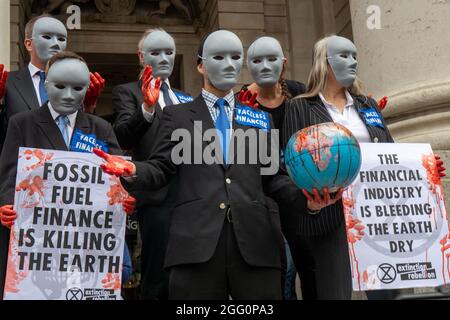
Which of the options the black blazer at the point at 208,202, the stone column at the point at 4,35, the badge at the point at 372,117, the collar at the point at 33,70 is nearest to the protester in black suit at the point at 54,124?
the black blazer at the point at 208,202

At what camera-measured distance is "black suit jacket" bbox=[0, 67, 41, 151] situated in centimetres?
589

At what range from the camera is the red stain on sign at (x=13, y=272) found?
4852 mm

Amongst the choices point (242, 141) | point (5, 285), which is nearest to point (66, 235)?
point (5, 285)

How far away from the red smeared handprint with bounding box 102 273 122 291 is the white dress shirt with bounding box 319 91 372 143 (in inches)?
79.3

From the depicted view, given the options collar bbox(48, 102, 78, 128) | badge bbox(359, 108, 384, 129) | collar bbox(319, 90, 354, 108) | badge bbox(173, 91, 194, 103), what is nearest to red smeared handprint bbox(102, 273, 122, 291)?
collar bbox(48, 102, 78, 128)

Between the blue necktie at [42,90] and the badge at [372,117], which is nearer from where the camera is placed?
the badge at [372,117]

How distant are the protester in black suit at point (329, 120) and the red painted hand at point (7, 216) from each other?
6.43 ft

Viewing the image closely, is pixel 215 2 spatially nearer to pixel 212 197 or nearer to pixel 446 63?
pixel 446 63

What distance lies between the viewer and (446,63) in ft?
25.5

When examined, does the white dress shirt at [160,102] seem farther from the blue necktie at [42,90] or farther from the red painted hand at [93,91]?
the blue necktie at [42,90]

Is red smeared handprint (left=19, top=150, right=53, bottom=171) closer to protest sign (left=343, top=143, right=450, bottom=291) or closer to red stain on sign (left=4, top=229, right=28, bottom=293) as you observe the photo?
red stain on sign (left=4, top=229, right=28, bottom=293)

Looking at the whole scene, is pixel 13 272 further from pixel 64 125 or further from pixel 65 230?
pixel 64 125

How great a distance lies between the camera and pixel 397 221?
5516 mm
